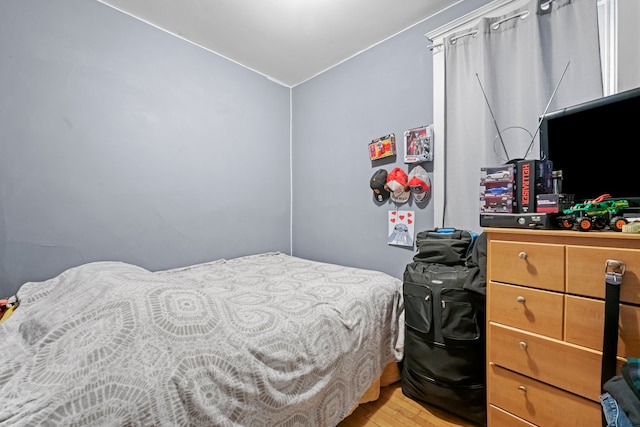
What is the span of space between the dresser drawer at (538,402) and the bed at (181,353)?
605 millimetres

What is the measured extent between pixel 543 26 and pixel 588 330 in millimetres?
1561

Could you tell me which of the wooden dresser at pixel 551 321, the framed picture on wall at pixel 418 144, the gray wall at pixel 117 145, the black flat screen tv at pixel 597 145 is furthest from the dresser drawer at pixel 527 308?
the gray wall at pixel 117 145

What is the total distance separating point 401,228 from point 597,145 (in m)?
1.16

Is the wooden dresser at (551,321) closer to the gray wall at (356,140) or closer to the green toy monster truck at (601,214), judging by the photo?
the green toy monster truck at (601,214)

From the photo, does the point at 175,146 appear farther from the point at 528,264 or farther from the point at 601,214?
the point at 601,214

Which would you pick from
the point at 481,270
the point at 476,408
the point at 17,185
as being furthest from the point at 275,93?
the point at 476,408

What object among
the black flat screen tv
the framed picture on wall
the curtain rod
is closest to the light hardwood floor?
the black flat screen tv

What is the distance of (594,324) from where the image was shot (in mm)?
916

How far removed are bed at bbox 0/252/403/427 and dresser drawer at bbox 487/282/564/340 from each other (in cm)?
64

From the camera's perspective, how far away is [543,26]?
1.44 meters

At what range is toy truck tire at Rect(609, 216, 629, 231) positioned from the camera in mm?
897

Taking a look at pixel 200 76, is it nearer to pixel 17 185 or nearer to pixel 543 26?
pixel 17 185

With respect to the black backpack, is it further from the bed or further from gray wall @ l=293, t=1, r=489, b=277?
gray wall @ l=293, t=1, r=489, b=277

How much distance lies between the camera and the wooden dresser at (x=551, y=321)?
0.88 m
